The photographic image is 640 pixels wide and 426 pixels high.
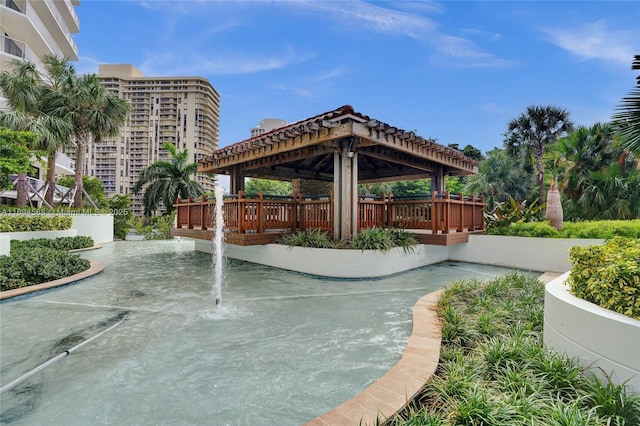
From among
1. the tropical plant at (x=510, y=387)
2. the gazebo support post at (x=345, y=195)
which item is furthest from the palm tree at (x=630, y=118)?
the gazebo support post at (x=345, y=195)

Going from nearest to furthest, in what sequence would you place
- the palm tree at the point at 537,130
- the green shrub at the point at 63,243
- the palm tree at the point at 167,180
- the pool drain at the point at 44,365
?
the pool drain at the point at 44,365, the green shrub at the point at 63,243, the palm tree at the point at 537,130, the palm tree at the point at 167,180

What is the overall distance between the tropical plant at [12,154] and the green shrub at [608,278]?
53.3 ft

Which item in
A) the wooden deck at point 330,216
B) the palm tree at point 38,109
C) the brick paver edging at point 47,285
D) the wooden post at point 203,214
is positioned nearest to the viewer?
the brick paver edging at point 47,285

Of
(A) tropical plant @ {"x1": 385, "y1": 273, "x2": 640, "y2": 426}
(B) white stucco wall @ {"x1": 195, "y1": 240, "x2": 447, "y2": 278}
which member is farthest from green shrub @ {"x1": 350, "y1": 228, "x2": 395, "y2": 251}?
(A) tropical plant @ {"x1": 385, "y1": 273, "x2": 640, "y2": 426}

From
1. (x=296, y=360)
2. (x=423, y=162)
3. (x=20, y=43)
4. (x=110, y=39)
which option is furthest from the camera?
(x=20, y=43)

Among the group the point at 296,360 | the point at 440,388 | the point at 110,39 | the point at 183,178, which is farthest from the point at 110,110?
the point at 440,388

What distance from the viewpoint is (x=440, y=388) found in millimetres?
2238

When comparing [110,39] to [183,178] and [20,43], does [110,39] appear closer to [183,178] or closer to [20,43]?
[183,178]

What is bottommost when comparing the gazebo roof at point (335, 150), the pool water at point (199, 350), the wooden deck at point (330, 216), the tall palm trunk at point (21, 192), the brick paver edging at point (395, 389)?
the pool water at point (199, 350)

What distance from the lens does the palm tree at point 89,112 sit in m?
16.2

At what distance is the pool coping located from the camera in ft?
6.34

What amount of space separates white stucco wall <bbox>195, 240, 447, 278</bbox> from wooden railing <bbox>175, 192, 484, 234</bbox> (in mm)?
748

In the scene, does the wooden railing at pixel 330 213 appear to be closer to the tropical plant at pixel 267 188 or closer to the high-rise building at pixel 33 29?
the high-rise building at pixel 33 29

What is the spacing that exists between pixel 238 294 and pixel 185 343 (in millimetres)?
2125
